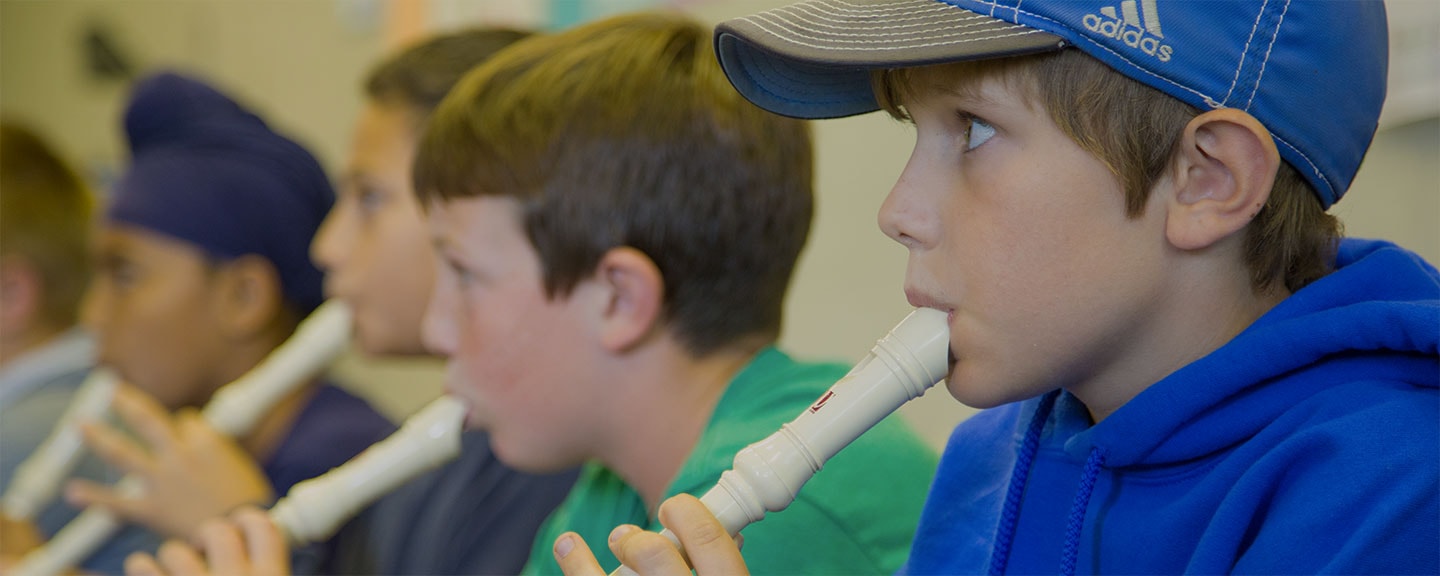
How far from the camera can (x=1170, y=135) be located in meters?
0.63

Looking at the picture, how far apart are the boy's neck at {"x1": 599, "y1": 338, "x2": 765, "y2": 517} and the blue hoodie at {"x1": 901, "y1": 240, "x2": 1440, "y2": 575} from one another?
325 millimetres

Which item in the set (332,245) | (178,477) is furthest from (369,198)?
(178,477)

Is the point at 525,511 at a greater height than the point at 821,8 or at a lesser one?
lesser

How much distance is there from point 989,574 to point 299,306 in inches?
51.1

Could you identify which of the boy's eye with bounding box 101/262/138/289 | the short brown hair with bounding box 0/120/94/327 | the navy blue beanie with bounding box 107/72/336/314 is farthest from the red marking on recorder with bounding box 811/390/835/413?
the short brown hair with bounding box 0/120/94/327

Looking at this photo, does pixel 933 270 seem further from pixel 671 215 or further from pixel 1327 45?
pixel 671 215

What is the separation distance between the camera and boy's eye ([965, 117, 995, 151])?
2.17 ft

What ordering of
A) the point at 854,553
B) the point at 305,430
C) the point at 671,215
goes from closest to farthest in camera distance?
the point at 854,553 → the point at 671,215 → the point at 305,430

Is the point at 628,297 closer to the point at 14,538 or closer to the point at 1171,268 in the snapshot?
the point at 1171,268

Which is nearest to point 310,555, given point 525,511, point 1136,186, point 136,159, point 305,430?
point 525,511

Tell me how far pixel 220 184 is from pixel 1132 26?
1406 mm

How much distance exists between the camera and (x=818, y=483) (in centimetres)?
86

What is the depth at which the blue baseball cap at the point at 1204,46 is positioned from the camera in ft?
2.01

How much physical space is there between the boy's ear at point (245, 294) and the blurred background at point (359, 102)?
0.33 metres
